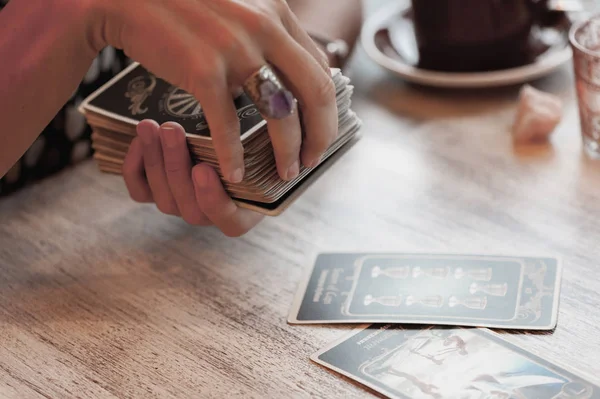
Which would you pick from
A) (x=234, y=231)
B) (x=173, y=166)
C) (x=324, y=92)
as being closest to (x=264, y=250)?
(x=234, y=231)

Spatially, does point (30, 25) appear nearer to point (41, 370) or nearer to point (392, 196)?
point (41, 370)

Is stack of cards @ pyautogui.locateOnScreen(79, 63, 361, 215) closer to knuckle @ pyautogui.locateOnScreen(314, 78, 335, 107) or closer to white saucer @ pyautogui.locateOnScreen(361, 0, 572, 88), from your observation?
knuckle @ pyautogui.locateOnScreen(314, 78, 335, 107)

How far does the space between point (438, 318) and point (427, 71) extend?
0.55m

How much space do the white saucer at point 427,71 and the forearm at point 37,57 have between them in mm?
579

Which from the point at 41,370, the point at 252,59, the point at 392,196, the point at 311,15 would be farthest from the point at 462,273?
the point at 311,15

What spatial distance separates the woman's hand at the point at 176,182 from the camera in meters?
0.82

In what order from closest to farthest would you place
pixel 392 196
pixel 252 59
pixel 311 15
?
pixel 252 59
pixel 392 196
pixel 311 15

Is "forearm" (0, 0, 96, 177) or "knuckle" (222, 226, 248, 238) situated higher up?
"forearm" (0, 0, 96, 177)

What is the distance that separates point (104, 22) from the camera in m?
0.72

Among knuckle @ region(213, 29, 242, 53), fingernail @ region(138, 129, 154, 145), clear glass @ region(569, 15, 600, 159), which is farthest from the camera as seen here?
clear glass @ region(569, 15, 600, 159)

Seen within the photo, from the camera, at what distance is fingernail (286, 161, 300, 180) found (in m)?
0.74

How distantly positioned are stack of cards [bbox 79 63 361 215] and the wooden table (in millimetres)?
106

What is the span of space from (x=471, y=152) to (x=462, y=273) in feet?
0.95

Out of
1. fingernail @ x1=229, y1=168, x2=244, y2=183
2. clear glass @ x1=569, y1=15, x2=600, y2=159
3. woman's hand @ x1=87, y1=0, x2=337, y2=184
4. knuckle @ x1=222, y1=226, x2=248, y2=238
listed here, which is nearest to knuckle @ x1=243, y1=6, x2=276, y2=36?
woman's hand @ x1=87, y1=0, x2=337, y2=184
